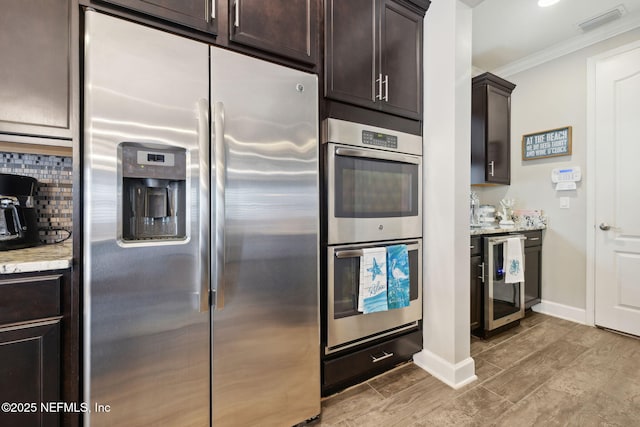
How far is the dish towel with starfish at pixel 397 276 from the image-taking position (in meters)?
1.70

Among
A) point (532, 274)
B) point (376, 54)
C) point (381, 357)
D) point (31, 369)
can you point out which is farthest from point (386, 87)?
point (532, 274)

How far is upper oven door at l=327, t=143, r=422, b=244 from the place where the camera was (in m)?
1.52

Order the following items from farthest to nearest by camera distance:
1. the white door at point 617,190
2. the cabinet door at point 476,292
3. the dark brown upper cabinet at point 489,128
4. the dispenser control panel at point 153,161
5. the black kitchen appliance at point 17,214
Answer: the dark brown upper cabinet at point 489,128 < the white door at point 617,190 < the cabinet door at point 476,292 < the black kitchen appliance at point 17,214 < the dispenser control panel at point 153,161

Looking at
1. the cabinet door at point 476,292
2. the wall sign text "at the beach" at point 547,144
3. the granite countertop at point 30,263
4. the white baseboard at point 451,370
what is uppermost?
the wall sign text "at the beach" at point 547,144

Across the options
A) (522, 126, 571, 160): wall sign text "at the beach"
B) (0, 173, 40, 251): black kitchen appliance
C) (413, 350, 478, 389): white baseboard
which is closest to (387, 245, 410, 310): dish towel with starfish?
(413, 350, 478, 389): white baseboard

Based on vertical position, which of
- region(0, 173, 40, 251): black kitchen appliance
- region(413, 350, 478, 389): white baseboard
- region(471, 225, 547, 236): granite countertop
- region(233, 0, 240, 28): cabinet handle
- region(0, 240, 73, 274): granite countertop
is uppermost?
region(233, 0, 240, 28): cabinet handle

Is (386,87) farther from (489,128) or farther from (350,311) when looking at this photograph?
(489,128)

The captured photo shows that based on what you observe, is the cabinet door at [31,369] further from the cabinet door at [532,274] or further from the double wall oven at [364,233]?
the cabinet door at [532,274]

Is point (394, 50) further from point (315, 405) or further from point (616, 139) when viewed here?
point (616, 139)

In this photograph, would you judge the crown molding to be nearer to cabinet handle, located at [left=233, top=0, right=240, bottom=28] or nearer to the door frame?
the door frame

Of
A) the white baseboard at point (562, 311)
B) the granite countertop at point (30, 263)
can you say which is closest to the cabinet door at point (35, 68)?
the granite countertop at point (30, 263)

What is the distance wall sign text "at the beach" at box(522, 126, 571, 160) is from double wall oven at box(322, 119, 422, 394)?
6.87 ft

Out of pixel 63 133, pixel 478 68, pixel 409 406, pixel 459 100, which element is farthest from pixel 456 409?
pixel 478 68

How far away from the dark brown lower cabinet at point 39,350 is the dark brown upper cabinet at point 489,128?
3.51 m
